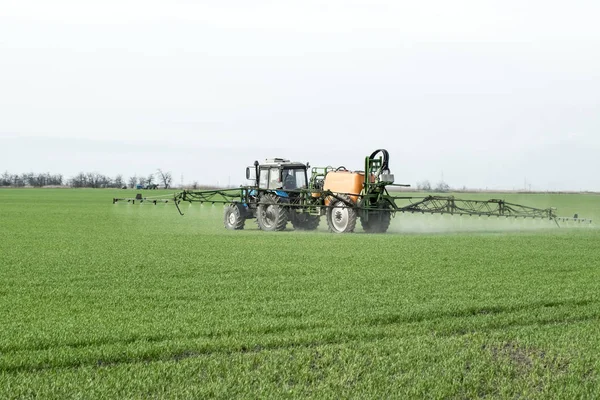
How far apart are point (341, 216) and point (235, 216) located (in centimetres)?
411

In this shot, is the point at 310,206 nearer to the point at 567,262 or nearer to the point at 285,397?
the point at 567,262

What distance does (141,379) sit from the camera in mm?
6281

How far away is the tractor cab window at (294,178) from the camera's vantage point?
23875 mm

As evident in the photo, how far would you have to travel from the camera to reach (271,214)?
23.4 m

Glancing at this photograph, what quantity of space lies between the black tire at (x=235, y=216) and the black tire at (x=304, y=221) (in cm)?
168

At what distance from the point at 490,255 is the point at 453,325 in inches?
311

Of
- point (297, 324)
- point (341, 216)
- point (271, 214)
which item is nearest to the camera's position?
point (297, 324)

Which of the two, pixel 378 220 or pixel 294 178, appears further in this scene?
pixel 294 178

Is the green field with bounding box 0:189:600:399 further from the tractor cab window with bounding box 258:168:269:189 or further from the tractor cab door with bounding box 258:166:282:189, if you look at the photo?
the tractor cab window with bounding box 258:168:269:189

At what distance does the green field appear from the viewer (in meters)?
6.29

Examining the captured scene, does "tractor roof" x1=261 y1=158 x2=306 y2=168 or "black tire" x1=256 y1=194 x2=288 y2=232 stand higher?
"tractor roof" x1=261 y1=158 x2=306 y2=168

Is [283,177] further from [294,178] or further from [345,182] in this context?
[345,182]

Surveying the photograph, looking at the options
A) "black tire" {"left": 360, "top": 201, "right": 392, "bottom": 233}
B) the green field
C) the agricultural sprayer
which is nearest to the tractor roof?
the agricultural sprayer

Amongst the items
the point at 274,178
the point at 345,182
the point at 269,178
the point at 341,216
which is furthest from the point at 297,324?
the point at 269,178
